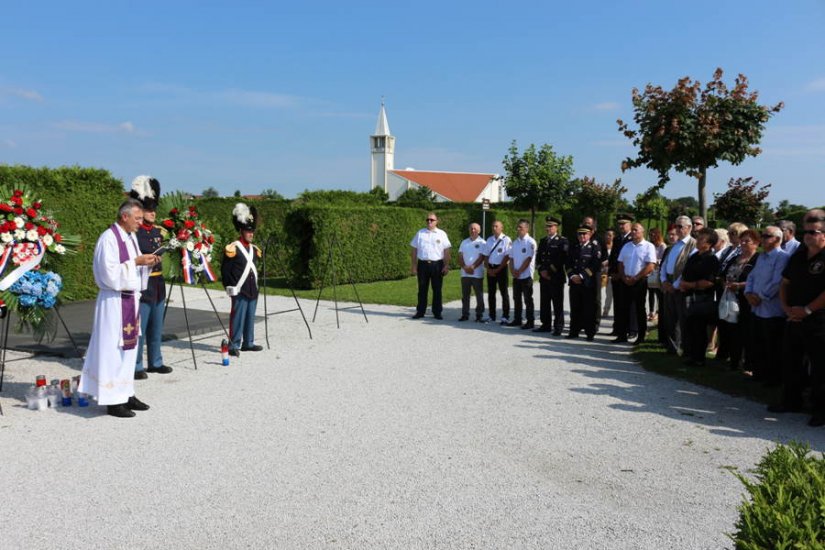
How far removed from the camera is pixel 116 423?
615 cm

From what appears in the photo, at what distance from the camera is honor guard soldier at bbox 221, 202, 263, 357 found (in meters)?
9.23

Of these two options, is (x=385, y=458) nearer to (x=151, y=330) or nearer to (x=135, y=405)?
(x=135, y=405)

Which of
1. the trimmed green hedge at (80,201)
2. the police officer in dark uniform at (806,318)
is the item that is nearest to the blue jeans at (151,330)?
the trimmed green hedge at (80,201)

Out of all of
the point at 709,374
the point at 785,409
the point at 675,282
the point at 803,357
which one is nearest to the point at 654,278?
Result: the point at 675,282

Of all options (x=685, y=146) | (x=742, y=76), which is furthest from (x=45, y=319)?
(x=742, y=76)

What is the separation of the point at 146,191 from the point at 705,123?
10396 millimetres

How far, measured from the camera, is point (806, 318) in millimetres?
6430

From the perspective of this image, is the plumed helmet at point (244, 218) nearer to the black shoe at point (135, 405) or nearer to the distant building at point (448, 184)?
the black shoe at point (135, 405)

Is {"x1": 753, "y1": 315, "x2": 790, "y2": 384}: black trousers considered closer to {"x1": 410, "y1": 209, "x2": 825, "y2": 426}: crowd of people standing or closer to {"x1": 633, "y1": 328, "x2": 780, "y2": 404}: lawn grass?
{"x1": 410, "y1": 209, "x2": 825, "y2": 426}: crowd of people standing

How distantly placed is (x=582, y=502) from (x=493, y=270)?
8.53 metres

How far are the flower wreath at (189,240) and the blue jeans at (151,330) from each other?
65 cm

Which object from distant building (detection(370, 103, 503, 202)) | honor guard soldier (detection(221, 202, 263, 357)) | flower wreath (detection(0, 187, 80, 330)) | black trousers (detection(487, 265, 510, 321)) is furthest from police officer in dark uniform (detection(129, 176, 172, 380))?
distant building (detection(370, 103, 503, 202))

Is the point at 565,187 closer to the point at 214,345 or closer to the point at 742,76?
the point at 742,76

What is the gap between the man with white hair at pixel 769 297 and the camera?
7336 mm
